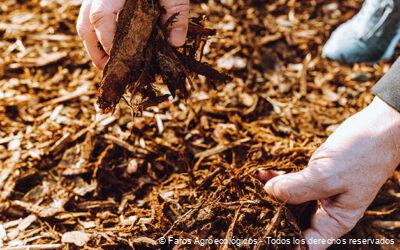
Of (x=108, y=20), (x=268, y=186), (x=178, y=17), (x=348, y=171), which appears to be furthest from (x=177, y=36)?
(x=348, y=171)

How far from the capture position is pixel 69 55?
10.2 ft

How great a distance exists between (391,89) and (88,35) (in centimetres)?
141

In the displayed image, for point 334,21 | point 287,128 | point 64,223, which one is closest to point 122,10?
point 64,223

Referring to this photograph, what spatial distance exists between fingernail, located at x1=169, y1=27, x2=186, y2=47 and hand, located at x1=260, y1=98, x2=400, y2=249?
0.79 metres

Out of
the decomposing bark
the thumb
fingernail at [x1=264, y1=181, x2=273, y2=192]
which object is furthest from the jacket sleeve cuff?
the decomposing bark

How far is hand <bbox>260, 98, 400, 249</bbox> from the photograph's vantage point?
169 cm

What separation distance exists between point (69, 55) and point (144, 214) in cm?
167

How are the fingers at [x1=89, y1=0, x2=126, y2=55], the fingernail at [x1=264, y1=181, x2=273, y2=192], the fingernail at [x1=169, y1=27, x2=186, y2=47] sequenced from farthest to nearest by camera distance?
the fingernail at [x1=264, y1=181, x2=273, y2=192]
the fingernail at [x1=169, y1=27, x2=186, y2=47]
the fingers at [x1=89, y1=0, x2=126, y2=55]

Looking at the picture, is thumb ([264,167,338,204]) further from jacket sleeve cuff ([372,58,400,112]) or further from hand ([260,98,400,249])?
jacket sleeve cuff ([372,58,400,112])

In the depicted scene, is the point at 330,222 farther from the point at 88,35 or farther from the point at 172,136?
the point at 88,35

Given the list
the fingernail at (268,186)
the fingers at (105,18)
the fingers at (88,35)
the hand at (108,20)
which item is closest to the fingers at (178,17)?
the hand at (108,20)

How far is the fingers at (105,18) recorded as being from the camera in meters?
1.61

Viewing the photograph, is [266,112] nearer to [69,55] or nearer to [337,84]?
[337,84]

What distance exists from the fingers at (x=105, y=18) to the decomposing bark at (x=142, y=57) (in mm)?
25
